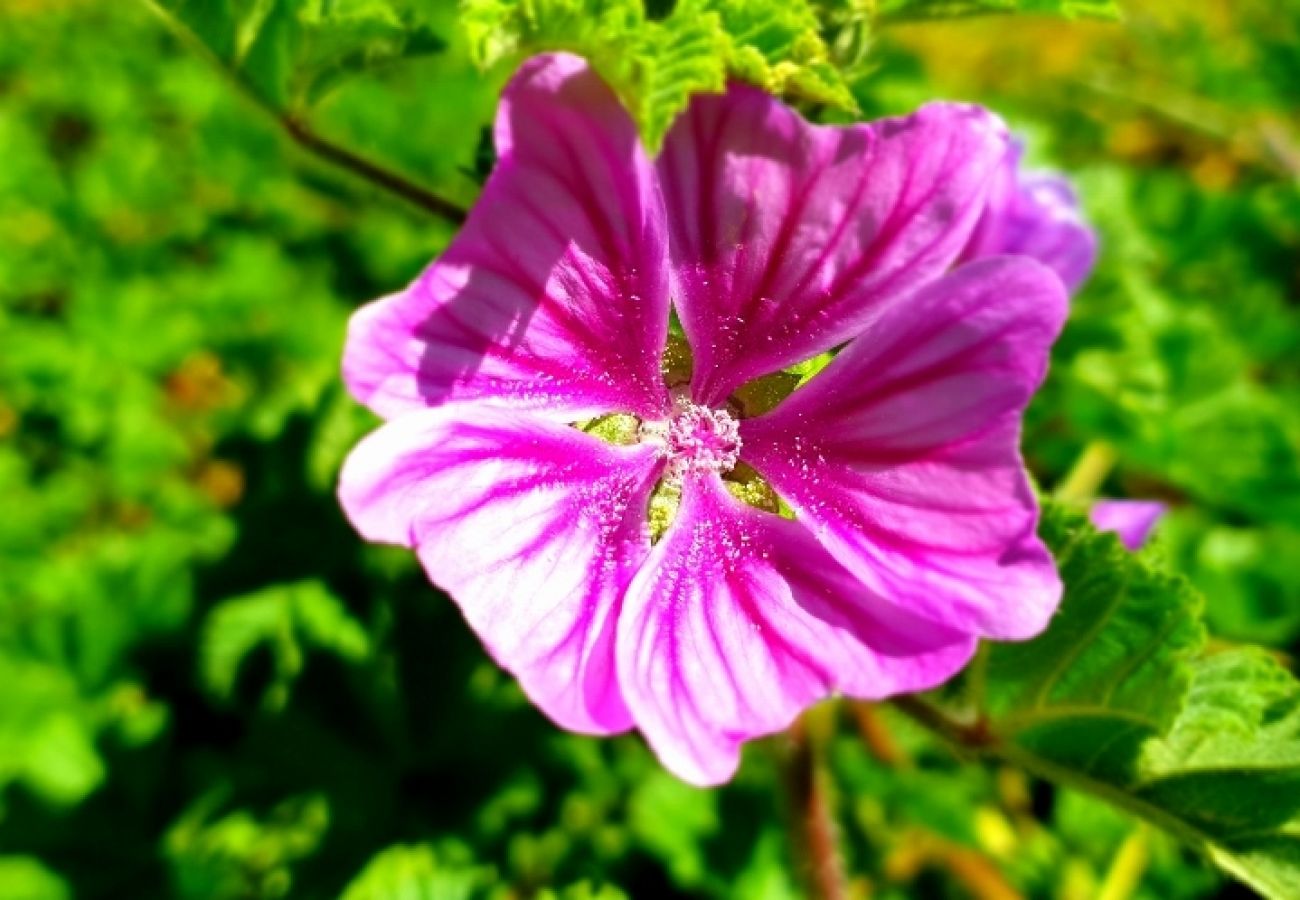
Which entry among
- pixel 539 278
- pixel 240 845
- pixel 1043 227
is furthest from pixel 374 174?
pixel 240 845

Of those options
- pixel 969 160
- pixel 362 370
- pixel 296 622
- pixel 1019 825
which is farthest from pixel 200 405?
pixel 969 160

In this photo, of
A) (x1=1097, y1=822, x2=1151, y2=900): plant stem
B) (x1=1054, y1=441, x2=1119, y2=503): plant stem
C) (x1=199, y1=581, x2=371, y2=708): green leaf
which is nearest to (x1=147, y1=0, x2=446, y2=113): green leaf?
(x1=199, y1=581, x2=371, y2=708): green leaf

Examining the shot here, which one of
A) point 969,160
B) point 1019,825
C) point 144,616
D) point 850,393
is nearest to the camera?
point 969,160

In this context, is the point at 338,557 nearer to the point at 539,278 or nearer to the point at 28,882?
the point at 28,882

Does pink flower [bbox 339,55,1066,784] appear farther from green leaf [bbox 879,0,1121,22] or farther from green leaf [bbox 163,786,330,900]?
green leaf [bbox 163,786,330,900]

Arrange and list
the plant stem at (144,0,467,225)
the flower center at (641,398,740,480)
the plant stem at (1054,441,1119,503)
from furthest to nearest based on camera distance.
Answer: the plant stem at (1054,441,1119,503), the plant stem at (144,0,467,225), the flower center at (641,398,740,480)

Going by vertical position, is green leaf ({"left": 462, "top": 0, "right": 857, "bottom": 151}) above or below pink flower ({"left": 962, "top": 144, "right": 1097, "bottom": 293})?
above

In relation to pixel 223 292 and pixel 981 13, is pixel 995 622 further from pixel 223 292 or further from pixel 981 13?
pixel 223 292
